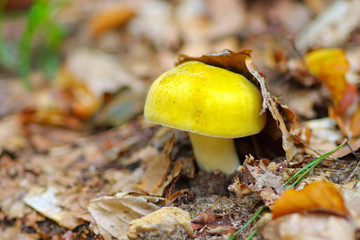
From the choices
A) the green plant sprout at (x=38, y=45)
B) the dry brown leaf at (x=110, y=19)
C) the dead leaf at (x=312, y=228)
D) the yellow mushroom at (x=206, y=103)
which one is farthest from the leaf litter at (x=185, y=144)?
the dry brown leaf at (x=110, y=19)

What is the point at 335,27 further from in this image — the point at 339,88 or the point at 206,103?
the point at 206,103

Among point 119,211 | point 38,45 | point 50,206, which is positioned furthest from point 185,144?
point 38,45

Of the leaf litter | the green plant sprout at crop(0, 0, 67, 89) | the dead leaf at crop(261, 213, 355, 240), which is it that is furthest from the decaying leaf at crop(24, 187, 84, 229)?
the green plant sprout at crop(0, 0, 67, 89)

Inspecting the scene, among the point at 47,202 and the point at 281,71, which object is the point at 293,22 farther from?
the point at 47,202

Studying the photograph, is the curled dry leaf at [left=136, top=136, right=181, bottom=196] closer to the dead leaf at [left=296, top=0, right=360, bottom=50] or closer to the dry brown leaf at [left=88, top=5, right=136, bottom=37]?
the dead leaf at [left=296, top=0, right=360, bottom=50]

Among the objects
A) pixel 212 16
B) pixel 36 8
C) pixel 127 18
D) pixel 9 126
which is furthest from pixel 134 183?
pixel 127 18

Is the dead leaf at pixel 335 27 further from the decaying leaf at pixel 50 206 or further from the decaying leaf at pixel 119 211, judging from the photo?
the decaying leaf at pixel 50 206
